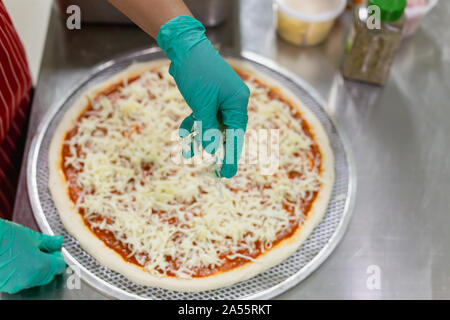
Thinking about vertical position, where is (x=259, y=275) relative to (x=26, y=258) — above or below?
below

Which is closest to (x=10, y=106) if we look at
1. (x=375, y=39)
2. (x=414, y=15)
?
(x=375, y=39)

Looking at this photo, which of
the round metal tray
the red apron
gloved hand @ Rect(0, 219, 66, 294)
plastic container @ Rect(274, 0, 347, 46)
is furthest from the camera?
plastic container @ Rect(274, 0, 347, 46)

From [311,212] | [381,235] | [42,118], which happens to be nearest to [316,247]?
[311,212]

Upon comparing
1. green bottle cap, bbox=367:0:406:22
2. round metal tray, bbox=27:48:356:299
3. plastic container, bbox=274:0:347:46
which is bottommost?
round metal tray, bbox=27:48:356:299

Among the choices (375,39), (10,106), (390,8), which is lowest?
(10,106)

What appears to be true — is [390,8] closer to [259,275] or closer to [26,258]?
[259,275]

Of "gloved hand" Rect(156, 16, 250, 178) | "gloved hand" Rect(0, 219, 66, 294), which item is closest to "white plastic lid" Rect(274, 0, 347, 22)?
"gloved hand" Rect(156, 16, 250, 178)

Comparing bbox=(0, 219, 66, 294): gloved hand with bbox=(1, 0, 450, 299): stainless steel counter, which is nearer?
bbox=(0, 219, 66, 294): gloved hand

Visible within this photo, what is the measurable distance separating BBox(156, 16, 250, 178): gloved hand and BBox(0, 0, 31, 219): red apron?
1.93 feet

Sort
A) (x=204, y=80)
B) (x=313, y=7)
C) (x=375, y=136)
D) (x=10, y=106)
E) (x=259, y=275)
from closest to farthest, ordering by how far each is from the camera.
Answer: (x=204, y=80) → (x=259, y=275) → (x=10, y=106) → (x=375, y=136) → (x=313, y=7)

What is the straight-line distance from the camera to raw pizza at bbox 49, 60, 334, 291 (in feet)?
4.75

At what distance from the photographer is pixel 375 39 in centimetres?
167

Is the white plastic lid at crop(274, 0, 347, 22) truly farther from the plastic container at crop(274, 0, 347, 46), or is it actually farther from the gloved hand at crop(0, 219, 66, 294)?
the gloved hand at crop(0, 219, 66, 294)

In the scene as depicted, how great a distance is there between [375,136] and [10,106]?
129cm
